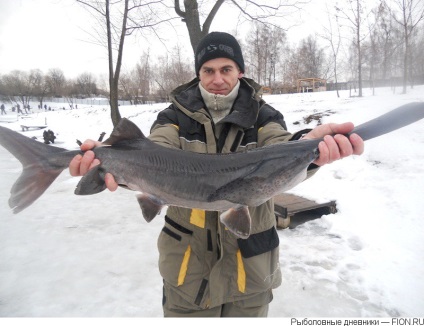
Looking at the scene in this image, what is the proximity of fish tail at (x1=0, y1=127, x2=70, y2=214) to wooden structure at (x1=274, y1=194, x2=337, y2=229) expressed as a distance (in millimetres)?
3370

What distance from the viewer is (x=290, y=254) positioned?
388cm

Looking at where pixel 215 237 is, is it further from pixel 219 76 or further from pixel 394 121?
pixel 394 121

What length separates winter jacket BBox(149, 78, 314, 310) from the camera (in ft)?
6.15

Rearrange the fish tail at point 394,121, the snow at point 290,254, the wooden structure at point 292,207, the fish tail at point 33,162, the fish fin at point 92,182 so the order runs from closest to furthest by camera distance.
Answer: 1. the fish tail at point 394,121
2. the fish fin at point 92,182
3. the fish tail at point 33,162
4. the snow at point 290,254
5. the wooden structure at point 292,207

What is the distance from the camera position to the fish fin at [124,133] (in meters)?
1.92

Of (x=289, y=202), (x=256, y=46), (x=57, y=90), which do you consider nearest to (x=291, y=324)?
(x=289, y=202)

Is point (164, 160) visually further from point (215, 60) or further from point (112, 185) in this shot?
point (215, 60)

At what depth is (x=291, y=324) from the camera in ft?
6.69

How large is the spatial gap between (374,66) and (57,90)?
63.0m

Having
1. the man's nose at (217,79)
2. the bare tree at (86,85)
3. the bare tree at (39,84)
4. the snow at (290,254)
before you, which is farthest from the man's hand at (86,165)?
the bare tree at (86,85)

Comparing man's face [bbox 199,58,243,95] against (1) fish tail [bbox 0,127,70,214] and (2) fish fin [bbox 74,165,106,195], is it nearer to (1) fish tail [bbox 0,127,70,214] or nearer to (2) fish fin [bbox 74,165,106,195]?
(2) fish fin [bbox 74,165,106,195]

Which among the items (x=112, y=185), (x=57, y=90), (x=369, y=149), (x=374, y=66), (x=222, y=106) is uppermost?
(x=57, y=90)

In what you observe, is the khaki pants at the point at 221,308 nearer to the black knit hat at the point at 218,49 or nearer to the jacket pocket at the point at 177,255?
the jacket pocket at the point at 177,255

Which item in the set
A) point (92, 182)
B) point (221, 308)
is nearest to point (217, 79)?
point (92, 182)
